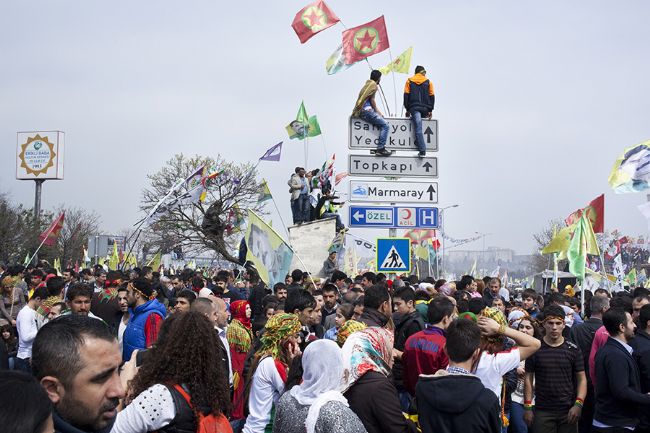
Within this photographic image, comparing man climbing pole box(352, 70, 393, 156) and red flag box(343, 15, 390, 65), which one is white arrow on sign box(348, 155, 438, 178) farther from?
red flag box(343, 15, 390, 65)

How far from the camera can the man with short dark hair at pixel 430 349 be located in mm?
6812

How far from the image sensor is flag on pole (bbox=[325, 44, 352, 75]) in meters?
20.0

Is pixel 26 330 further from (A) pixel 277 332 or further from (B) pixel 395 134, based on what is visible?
(B) pixel 395 134

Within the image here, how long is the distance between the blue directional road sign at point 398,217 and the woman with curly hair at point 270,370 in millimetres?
9130

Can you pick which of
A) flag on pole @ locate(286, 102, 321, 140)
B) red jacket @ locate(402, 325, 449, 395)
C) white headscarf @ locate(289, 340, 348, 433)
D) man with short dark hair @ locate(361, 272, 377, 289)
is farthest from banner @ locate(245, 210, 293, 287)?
flag on pole @ locate(286, 102, 321, 140)

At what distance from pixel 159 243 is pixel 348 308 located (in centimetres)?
3899

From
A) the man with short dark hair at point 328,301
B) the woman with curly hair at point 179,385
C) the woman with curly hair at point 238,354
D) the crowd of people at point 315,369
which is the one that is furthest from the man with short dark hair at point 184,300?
the woman with curly hair at point 179,385

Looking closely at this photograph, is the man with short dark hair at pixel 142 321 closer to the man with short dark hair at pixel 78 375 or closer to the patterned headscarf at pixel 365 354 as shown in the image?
the patterned headscarf at pixel 365 354

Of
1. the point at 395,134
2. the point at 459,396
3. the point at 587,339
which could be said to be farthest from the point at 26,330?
the point at 395,134

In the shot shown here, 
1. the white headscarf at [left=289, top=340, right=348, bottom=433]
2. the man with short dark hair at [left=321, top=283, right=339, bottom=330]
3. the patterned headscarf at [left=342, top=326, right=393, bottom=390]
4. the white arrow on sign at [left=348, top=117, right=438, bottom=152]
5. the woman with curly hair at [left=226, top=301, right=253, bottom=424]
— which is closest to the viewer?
the white headscarf at [left=289, top=340, right=348, bottom=433]

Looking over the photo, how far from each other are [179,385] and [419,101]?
42.9 feet

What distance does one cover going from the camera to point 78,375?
3.07 metres

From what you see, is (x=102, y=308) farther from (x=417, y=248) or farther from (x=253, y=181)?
(x=253, y=181)

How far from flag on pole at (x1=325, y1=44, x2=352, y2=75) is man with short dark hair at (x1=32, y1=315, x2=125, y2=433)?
17.3 m
